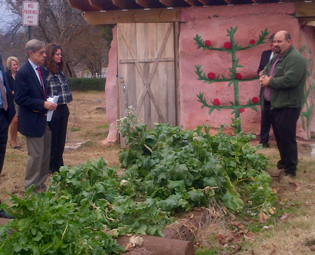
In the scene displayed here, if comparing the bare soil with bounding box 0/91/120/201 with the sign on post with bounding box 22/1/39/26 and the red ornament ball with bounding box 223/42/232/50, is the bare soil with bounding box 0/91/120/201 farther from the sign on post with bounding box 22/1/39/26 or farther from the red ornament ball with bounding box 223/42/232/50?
the red ornament ball with bounding box 223/42/232/50

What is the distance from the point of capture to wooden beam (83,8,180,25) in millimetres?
8594

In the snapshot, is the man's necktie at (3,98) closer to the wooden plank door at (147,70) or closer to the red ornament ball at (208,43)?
the wooden plank door at (147,70)

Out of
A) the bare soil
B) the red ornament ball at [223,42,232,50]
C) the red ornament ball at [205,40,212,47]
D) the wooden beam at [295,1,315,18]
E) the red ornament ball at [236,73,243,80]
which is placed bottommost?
the bare soil

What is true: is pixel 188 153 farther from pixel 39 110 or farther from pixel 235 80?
pixel 235 80

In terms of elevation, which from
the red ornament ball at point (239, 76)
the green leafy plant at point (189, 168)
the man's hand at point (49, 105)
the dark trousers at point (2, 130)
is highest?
the red ornament ball at point (239, 76)

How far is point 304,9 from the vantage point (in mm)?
7883

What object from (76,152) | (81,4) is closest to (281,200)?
(76,152)

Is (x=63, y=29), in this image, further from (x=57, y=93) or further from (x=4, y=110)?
(x=4, y=110)

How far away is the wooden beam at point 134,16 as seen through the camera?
8594mm

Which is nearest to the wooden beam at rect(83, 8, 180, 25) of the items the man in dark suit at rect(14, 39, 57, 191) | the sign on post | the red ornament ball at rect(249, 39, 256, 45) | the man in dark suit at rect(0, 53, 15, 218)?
the sign on post

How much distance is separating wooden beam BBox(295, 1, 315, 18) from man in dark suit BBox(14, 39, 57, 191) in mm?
4785

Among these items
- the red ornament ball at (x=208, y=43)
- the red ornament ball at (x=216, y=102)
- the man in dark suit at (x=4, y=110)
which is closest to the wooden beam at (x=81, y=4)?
the red ornament ball at (x=208, y=43)

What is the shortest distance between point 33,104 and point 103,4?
396cm

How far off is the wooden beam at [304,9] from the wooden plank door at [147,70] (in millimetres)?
2347
